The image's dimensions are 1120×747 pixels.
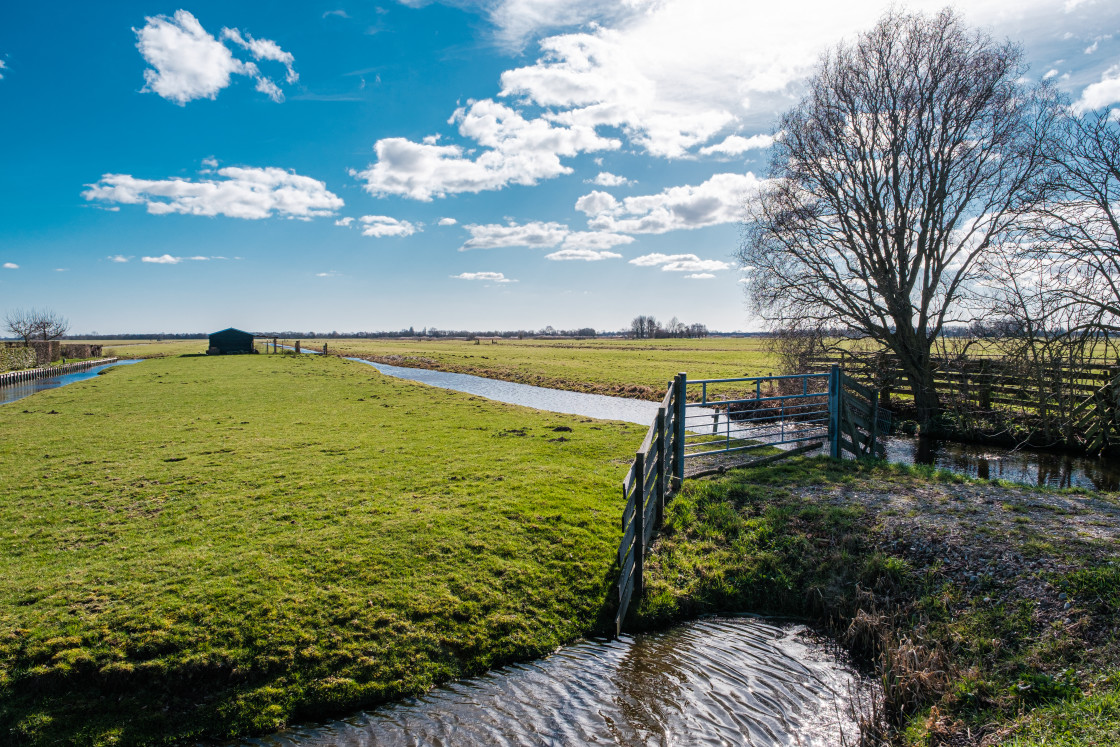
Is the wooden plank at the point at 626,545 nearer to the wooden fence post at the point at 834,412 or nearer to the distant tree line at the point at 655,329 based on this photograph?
the wooden fence post at the point at 834,412

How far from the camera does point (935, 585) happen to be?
614 cm

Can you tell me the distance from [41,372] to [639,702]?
62.6 m

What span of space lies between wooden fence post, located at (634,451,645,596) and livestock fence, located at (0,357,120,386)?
174ft

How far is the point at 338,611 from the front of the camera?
5.96 metres

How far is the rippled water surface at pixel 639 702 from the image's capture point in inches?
182

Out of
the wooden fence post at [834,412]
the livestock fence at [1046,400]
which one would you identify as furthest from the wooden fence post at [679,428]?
the livestock fence at [1046,400]

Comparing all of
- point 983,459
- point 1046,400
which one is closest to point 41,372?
point 983,459

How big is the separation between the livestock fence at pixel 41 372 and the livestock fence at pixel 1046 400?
189 ft

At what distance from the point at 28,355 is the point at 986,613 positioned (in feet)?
234

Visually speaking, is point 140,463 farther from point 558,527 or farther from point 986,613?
point 986,613

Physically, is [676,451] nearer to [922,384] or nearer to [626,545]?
[626,545]

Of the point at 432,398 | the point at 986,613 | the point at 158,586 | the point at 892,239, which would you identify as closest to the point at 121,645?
the point at 158,586

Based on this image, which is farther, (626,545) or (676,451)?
(676,451)

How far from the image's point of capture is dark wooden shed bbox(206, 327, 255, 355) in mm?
69438
